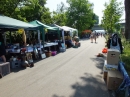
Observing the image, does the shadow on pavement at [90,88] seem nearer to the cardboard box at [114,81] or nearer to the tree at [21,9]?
the cardboard box at [114,81]

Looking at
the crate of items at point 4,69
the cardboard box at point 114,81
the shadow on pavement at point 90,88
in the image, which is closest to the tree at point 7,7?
the crate of items at point 4,69

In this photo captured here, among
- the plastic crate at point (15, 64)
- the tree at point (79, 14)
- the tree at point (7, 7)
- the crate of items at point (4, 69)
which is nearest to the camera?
the crate of items at point (4, 69)

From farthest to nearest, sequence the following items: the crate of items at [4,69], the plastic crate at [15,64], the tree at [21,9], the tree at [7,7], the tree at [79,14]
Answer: the tree at [79,14], the tree at [21,9], the tree at [7,7], the plastic crate at [15,64], the crate of items at [4,69]

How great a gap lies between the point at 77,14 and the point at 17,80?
4320 cm

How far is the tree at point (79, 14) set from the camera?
46938 mm

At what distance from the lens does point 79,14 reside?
47.4 m

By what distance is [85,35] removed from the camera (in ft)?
159

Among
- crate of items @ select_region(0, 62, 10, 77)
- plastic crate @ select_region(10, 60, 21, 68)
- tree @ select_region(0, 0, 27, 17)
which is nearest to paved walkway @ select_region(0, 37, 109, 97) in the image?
crate of items @ select_region(0, 62, 10, 77)

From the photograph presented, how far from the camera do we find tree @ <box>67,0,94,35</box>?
46.9 m

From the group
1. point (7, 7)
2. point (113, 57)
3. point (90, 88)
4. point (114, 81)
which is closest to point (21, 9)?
point (7, 7)

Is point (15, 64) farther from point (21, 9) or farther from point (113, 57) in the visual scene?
point (21, 9)

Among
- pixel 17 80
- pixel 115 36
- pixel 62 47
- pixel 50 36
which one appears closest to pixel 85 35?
pixel 50 36

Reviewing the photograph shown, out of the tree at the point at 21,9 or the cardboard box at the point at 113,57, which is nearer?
the cardboard box at the point at 113,57

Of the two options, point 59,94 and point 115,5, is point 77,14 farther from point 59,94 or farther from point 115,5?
point 59,94
